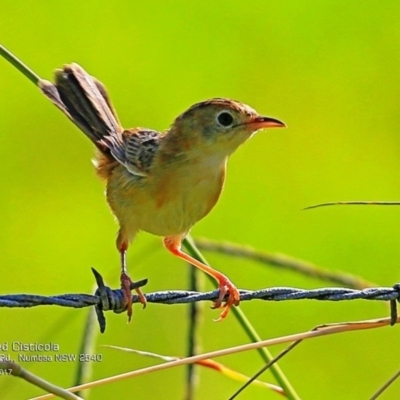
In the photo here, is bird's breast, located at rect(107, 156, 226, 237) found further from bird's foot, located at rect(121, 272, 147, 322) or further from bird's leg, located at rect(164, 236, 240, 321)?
bird's foot, located at rect(121, 272, 147, 322)

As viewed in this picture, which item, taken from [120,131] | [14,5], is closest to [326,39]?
[14,5]

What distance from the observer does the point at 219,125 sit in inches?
218

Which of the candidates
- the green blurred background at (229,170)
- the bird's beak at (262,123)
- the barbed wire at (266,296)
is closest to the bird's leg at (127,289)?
the barbed wire at (266,296)

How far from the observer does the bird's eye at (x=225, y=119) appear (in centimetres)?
551

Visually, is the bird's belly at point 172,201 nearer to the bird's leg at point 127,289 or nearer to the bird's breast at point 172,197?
the bird's breast at point 172,197

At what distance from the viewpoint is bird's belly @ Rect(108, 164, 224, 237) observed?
18.0ft

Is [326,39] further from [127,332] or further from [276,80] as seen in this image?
[127,332]

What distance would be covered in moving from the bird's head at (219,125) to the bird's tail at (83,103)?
2.13 ft

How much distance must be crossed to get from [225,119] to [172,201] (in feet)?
1.60

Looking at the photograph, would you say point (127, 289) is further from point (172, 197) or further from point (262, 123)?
point (262, 123)

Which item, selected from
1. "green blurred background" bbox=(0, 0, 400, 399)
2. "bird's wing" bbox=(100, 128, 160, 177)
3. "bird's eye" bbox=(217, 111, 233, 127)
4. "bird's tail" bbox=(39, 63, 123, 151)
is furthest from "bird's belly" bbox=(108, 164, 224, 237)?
"green blurred background" bbox=(0, 0, 400, 399)

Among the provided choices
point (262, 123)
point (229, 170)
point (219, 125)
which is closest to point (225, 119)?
point (219, 125)

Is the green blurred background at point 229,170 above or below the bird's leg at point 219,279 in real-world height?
above

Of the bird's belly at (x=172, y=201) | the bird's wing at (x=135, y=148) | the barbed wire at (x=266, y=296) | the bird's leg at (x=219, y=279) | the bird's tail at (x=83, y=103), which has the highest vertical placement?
the bird's tail at (x=83, y=103)
